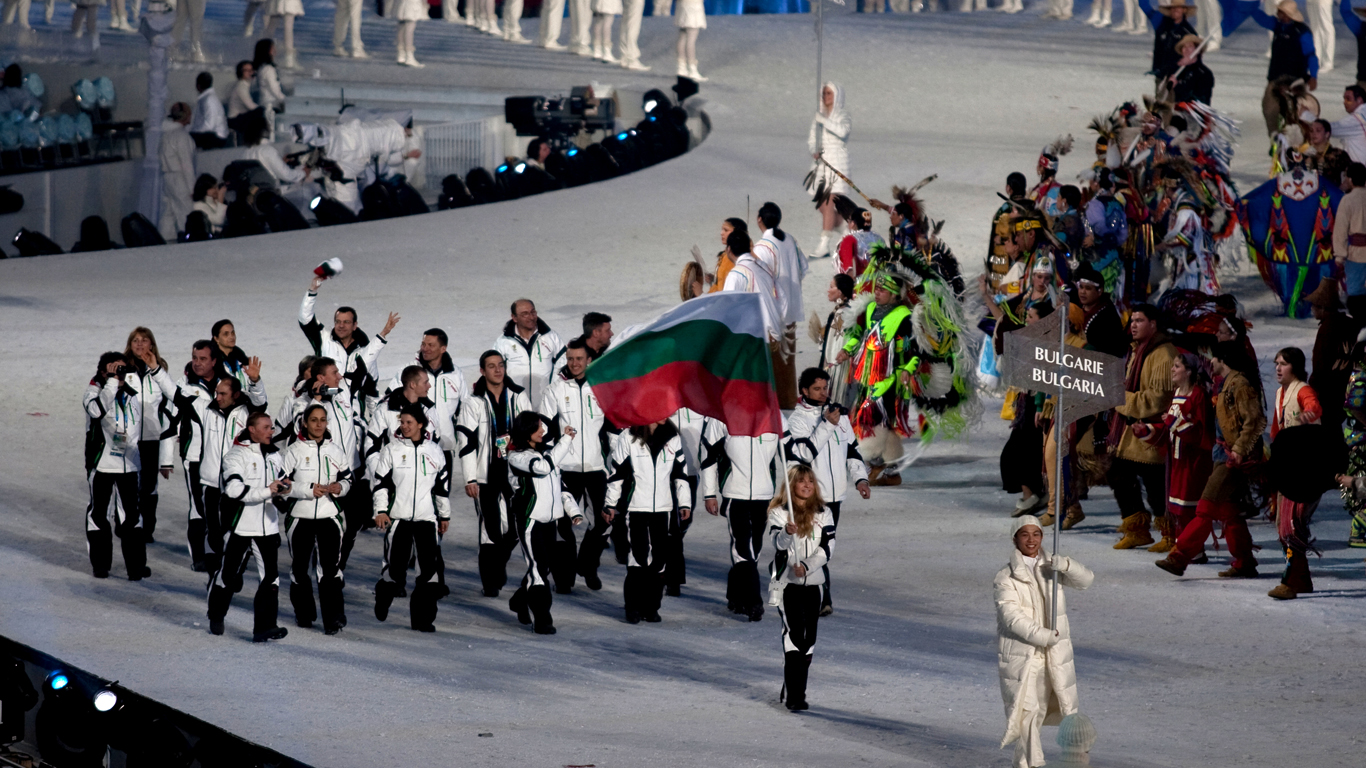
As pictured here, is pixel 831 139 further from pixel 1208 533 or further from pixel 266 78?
pixel 266 78

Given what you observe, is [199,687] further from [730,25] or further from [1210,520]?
[730,25]

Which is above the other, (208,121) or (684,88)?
(684,88)

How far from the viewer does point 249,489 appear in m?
10.6

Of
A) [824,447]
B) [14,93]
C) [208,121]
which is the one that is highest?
[14,93]

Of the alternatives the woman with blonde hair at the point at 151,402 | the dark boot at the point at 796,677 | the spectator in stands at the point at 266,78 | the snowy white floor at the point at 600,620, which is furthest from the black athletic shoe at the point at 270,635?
the spectator in stands at the point at 266,78

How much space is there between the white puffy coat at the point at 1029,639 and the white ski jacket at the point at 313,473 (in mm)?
3827

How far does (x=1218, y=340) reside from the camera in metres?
11.8

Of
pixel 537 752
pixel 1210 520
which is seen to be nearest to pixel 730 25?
pixel 1210 520

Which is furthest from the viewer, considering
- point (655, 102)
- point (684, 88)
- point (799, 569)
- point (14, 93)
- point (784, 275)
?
point (684, 88)

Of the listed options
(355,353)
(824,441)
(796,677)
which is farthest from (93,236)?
(796,677)

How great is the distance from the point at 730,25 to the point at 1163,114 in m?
17.5

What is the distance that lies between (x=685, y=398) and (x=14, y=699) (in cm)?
344

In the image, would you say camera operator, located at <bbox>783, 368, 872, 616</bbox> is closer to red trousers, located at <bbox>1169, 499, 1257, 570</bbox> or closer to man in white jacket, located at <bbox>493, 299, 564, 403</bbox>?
red trousers, located at <bbox>1169, 499, 1257, 570</bbox>

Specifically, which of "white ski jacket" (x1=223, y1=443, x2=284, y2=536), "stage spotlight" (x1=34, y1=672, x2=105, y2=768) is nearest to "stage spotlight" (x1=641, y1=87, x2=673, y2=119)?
"white ski jacket" (x1=223, y1=443, x2=284, y2=536)
